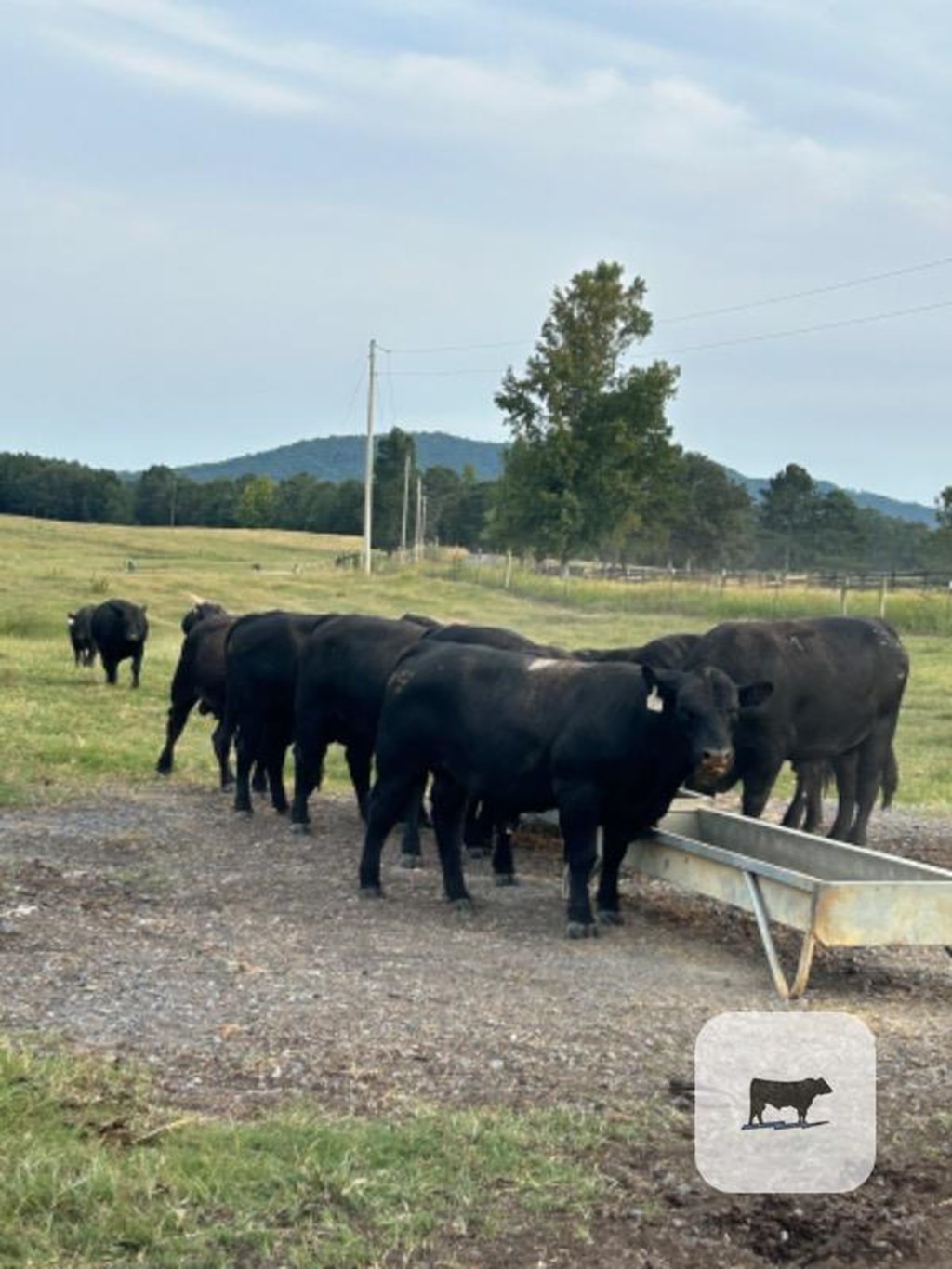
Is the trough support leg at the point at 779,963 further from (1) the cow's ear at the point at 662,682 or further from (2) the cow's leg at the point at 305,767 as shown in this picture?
(2) the cow's leg at the point at 305,767

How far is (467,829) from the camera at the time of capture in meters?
12.5

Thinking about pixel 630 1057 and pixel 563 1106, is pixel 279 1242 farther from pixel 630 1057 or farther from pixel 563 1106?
pixel 630 1057

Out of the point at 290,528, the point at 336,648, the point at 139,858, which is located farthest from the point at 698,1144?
the point at 290,528

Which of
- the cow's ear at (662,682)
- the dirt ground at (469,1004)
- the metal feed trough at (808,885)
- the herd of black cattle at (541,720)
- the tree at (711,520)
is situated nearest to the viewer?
the dirt ground at (469,1004)

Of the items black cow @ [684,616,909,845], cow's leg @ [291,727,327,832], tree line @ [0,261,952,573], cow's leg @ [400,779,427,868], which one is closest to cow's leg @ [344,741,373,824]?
cow's leg @ [291,727,327,832]

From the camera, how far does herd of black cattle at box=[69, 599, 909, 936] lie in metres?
9.81

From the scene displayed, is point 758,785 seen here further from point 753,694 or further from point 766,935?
point 766,935

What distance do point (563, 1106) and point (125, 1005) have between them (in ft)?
7.44

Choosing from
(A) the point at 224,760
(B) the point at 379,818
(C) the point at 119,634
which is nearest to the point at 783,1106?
(B) the point at 379,818

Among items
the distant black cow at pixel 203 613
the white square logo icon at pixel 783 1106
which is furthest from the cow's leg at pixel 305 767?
the white square logo icon at pixel 783 1106

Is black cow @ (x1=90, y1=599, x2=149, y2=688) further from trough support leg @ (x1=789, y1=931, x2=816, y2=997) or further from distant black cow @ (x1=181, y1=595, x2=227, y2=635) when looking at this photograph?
trough support leg @ (x1=789, y1=931, x2=816, y2=997)

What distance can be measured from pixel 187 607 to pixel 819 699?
33.4m

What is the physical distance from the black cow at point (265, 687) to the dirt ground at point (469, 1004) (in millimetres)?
1649

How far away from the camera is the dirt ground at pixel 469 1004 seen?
5.15 m
